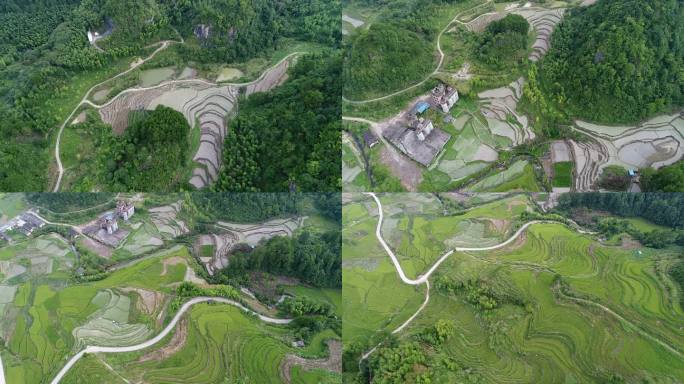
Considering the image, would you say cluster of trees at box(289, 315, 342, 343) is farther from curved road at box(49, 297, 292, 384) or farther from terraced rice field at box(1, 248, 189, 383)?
terraced rice field at box(1, 248, 189, 383)

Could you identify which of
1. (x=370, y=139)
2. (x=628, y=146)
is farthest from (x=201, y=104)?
(x=628, y=146)

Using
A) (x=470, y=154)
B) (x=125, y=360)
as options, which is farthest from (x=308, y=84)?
(x=125, y=360)

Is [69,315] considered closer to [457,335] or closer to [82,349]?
[82,349]

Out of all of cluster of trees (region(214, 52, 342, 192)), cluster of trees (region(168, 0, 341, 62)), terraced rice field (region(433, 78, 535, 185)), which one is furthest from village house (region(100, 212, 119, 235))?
terraced rice field (region(433, 78, 535, 185))

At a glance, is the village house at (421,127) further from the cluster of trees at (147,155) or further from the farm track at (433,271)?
the cluster of trees at (147,155)

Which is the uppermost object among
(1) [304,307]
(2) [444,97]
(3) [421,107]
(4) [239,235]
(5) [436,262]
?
(2) [444,97]

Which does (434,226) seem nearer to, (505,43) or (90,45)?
(505,43)

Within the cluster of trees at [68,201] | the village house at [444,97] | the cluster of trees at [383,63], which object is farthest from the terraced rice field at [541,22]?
the cluster of trees at [68,201]
